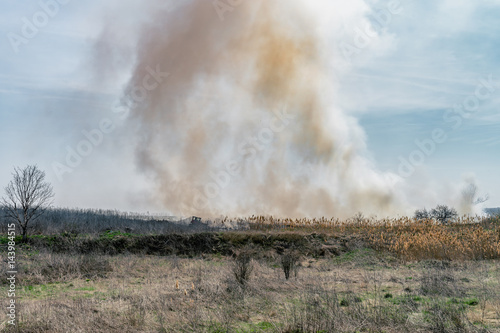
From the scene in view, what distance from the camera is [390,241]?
24.6m

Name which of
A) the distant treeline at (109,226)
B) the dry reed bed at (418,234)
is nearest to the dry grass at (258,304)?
the dry reed bed at (418,234)

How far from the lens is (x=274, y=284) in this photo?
43.4 ft

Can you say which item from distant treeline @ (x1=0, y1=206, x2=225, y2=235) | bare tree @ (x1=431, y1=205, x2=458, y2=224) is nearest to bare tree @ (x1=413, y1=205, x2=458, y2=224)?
bare tree @ (x1=431, y1=205, x2=458, y2=224)

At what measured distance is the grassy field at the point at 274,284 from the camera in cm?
836

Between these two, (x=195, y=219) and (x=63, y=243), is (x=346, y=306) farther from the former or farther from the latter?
(x=195, y=219)

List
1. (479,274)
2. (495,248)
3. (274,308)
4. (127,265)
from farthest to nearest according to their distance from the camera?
(495,248), (127,265), (479,274), (274,308)

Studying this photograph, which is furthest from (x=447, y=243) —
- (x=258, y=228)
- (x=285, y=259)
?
(x=258, y=228)

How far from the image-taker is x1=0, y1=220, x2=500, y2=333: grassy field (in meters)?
8.36

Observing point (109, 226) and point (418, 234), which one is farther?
point (109, 226)

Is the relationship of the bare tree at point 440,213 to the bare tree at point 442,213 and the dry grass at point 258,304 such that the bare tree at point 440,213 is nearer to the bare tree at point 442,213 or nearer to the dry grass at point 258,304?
the bare tree at point 442,213

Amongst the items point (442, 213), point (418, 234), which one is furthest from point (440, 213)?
point (418, 234)

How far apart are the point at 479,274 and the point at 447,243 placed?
757cm

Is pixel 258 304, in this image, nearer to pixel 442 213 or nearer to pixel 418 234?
pixel 418 234

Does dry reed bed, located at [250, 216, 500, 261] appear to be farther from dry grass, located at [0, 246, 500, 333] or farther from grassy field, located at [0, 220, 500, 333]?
dry grass, located at [0, 246, 500, 333]
